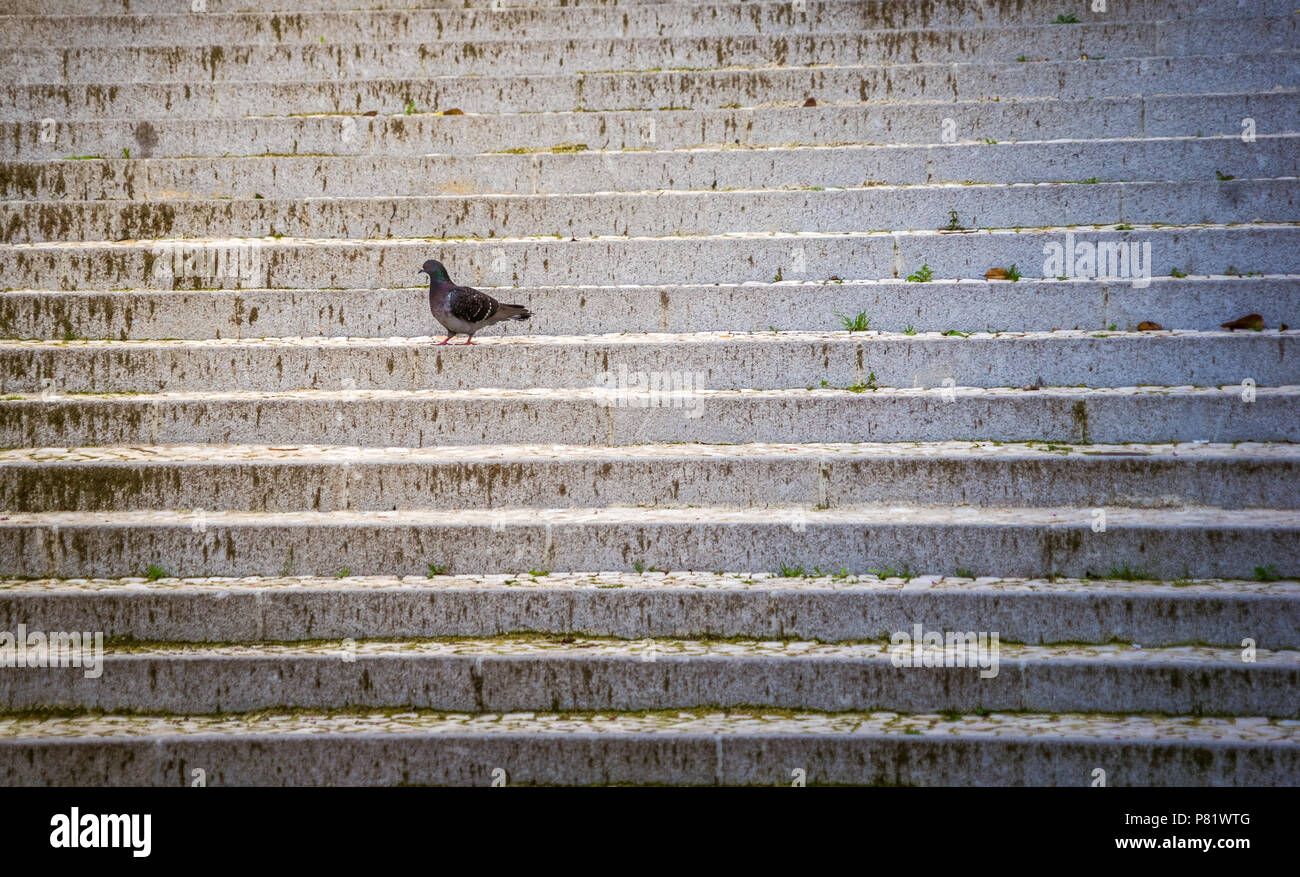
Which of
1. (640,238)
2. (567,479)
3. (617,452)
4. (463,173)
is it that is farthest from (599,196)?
(567,479)

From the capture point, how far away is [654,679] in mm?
5102

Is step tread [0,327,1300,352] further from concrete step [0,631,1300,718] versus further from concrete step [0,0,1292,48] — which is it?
concrete step [0,0,1292,48]

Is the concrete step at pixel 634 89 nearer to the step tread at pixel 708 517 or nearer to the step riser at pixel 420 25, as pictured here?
the step riser at pixel 420 25

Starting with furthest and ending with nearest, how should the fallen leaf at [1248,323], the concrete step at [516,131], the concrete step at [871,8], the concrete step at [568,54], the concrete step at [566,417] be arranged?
the concrete step at [871,8] < the concrete step at [568,54] < the concrete step at [516,131] < the fallen leaf at [1248,323] < the concrete step at [566,417]

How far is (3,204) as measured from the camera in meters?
7.77

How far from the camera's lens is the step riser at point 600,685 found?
4934 mm

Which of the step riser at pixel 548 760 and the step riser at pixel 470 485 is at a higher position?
the step riser at pixel 470 485

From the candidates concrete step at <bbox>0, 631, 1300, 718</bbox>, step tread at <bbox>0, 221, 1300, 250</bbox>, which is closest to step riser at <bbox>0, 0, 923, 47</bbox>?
step tread at <bbox>0, 221, 1300, 250</bbox>

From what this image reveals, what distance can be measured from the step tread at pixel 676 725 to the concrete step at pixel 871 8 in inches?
241

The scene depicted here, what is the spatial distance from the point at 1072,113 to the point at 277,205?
5139 millimetres

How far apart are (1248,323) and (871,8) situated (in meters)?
4.09

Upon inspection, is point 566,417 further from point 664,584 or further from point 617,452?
point 664,584

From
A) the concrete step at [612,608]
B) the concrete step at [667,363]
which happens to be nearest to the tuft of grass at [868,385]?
the concrete step at [667,363]
